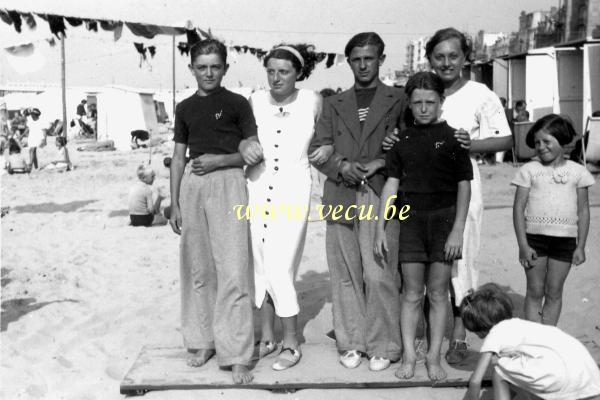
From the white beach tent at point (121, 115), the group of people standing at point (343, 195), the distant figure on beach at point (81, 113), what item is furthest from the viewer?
the distant figure on beach at point (81, 113)

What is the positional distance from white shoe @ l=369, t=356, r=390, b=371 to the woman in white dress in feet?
1.49

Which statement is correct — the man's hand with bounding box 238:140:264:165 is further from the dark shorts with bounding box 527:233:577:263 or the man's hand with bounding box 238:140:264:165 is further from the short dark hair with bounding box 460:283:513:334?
the dark shorts with bounding box 527:233:577:263

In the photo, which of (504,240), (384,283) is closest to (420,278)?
(384,283)

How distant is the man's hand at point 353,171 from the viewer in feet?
11.5

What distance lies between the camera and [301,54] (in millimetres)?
3822

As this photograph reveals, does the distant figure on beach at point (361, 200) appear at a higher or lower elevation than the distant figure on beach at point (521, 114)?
lower

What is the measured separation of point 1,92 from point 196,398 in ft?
136

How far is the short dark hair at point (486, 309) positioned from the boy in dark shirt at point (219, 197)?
4.33 feet

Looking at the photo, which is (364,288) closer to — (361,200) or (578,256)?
(361,200)

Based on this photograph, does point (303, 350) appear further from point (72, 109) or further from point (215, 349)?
point (72, 109)

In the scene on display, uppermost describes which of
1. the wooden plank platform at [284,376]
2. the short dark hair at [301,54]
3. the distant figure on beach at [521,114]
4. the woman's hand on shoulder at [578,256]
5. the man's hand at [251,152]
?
the distant figure on beach at [521,114]

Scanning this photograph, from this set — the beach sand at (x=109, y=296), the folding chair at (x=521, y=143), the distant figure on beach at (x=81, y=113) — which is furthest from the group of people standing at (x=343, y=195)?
the distant figure on beach at (x=81, y=113)

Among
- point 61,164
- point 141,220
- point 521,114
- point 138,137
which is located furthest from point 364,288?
point 138,137

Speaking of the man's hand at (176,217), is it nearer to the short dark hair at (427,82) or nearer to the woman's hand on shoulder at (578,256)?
the short dark hair at (427,82)
